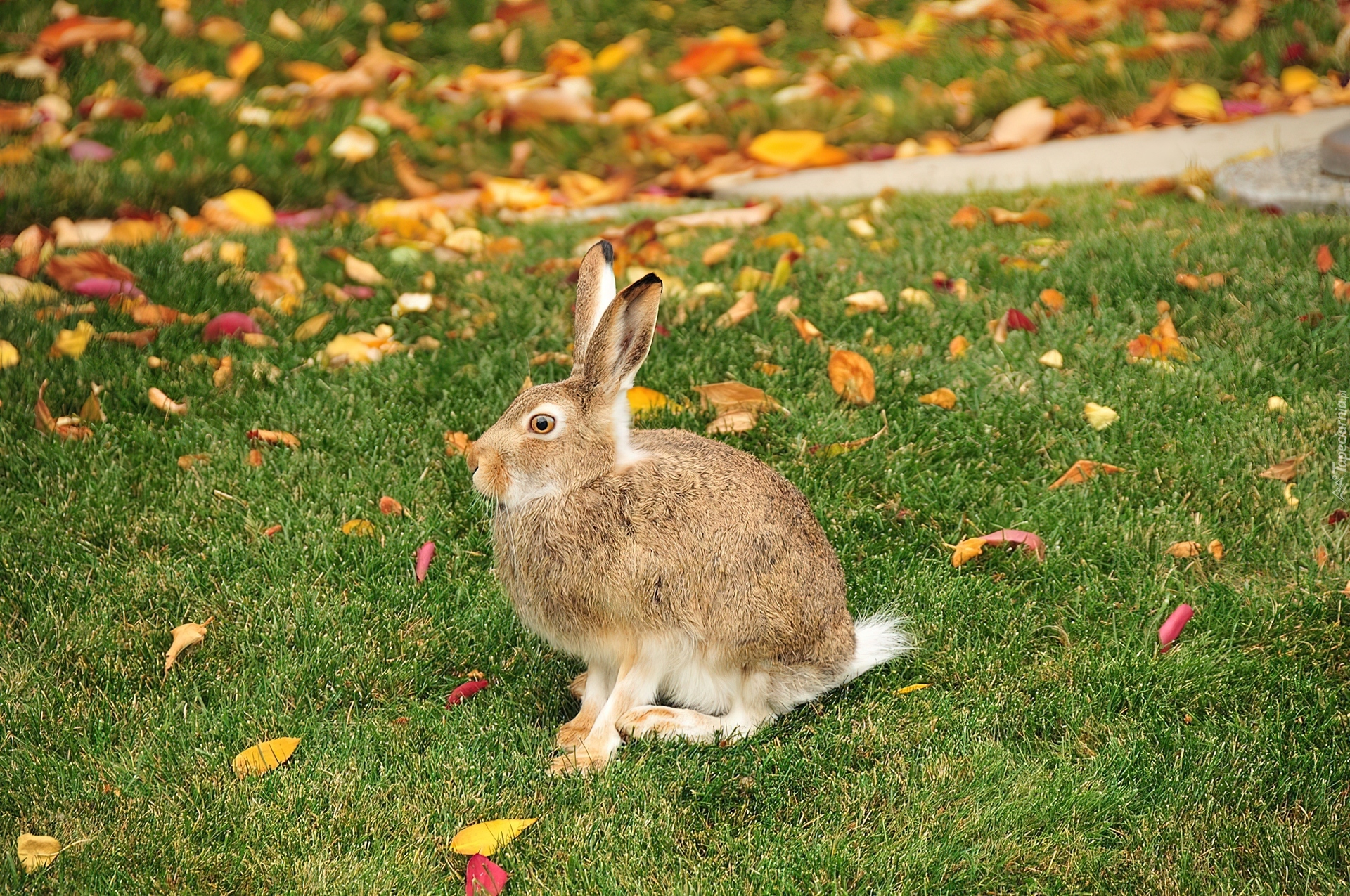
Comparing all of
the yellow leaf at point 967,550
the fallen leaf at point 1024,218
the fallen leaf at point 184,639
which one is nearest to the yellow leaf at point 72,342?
the fallen leaf at point 184,639

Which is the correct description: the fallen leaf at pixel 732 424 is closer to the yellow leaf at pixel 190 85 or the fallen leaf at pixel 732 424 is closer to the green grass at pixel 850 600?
the green grass at pixel 850 600

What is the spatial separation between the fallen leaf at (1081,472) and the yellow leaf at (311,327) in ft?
8.78

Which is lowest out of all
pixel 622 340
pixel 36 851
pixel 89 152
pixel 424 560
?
pixel 424 560

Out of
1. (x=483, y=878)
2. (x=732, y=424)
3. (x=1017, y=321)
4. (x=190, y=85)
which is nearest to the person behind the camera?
(x=483, y=878)

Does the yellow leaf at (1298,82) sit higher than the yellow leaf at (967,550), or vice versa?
the yellow leaf at (967,550)

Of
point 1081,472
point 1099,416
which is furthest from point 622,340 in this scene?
point 1099,416

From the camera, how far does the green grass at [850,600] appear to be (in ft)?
8.89

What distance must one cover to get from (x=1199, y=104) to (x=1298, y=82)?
645 millimetres

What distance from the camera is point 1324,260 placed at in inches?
189

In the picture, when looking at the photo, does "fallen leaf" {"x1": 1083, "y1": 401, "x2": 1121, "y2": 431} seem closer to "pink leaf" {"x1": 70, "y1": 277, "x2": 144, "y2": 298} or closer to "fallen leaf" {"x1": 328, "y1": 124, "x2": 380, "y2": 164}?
"pink leaf" {"x1": 70, "y1": 277, "x2": 144, "y2": 298}

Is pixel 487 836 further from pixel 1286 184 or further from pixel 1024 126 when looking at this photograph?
pixel 1024 126

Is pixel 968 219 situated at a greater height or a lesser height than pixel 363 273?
lesser

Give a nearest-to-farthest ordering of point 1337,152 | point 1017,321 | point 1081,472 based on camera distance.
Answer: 1. point 1081,472
2. point 1017,321
3. point 1337,152

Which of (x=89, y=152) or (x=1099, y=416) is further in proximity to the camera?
(x=89, y=152)
